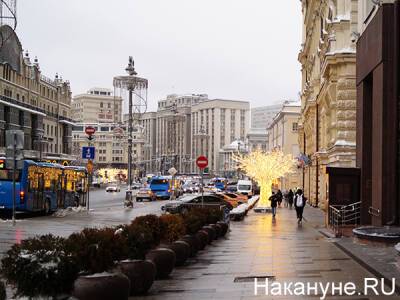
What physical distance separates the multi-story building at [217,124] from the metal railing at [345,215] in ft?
488

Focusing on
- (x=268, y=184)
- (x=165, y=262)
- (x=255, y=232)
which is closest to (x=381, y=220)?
(x=255, y=232)

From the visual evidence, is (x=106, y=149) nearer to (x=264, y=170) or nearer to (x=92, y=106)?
(x=92, y=106)

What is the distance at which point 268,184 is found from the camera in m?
48.6

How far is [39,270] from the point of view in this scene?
788cm

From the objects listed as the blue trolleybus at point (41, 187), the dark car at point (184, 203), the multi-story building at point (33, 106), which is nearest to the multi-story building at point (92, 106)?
the multi-story building at point (33, 106)

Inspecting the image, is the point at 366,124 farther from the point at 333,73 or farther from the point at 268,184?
the point at 268,184

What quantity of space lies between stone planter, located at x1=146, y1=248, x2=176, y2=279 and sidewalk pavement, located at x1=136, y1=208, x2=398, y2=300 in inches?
6.5

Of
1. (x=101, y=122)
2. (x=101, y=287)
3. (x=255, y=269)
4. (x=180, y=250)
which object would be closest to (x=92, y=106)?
(x=101, y=122)

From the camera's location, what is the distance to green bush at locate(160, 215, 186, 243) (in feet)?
44.3

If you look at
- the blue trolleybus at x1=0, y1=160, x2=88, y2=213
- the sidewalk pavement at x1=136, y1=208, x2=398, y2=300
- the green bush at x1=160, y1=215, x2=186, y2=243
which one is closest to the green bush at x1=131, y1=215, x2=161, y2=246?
the green bush at x1=160, y1=215, x2=186, y2=243

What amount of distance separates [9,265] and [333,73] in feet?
96.8

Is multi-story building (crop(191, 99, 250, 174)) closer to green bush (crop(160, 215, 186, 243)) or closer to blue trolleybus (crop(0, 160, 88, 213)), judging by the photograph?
blue trolleybus (crop(0, 160, 88, 213))

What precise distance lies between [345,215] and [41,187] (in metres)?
16.6

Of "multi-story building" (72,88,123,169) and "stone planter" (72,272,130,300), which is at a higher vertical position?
"multi-story building" (72,88,123,169)
